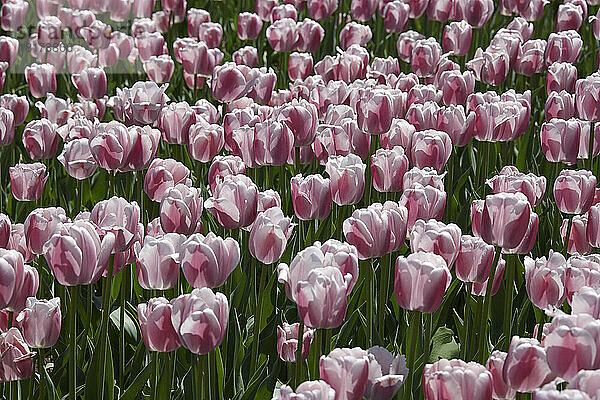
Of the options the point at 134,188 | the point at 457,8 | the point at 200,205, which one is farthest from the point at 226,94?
the point at 457,8

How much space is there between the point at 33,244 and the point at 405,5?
269 cm

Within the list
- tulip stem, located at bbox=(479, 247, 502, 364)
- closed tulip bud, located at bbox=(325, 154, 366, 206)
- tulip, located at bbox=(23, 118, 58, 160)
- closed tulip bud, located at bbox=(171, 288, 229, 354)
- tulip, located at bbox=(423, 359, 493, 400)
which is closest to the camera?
tulip, located at bbox=(423, 359, 493, 400)

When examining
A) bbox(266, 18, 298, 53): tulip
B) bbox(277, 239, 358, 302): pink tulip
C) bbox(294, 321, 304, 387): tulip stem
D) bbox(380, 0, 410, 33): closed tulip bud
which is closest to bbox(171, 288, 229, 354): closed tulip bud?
bbox(277, 239, 358, 302): pink tulip

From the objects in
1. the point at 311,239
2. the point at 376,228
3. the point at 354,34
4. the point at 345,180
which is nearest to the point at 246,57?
the point at 354,34

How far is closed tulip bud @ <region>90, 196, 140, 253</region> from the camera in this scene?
2105mm

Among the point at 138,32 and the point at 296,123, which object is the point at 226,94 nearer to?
the point at 296,123

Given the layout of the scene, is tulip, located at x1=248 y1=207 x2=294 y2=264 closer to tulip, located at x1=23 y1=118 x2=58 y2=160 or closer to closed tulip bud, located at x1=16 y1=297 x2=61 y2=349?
closed tulip bud, located at x1=16 y1=297 x2=61 y2=349

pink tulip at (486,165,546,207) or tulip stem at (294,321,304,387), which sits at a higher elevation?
pink tulip at (486,165,546,207)

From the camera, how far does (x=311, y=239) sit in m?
2.85

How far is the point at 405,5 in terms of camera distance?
451cm

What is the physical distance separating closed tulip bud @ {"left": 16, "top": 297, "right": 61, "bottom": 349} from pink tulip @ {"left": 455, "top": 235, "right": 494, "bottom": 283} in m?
0.89

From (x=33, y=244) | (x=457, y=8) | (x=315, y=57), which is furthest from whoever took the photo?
(x=315, y=57)

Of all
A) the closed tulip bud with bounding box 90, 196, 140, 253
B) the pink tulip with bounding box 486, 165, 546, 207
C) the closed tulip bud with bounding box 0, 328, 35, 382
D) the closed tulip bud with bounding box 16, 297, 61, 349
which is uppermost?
the pink tulip with bounding box 486, 165, 546, 207

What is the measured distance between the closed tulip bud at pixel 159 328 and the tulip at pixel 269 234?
36 centimetres
